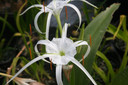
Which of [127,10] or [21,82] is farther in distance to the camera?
[127,10]

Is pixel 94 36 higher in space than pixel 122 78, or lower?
higher

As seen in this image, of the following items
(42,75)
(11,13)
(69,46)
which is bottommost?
(42,75)

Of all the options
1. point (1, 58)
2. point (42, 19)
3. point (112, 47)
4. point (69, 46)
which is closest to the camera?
point (69, 46)

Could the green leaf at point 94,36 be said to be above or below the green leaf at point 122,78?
above

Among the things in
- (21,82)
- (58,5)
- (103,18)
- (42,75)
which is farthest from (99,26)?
(42,75)

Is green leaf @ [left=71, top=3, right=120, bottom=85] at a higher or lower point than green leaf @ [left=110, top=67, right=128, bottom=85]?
higher

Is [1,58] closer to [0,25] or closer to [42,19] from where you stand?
[0,25]

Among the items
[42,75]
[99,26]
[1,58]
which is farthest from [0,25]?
[99,26]

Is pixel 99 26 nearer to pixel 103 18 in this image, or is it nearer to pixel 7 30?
pixel 103 18

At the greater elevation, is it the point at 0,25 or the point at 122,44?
the point at 0,25

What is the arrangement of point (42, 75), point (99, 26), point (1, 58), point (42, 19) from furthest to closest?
point (1, 58) → point (42, 75) → point (42, 19) → point (99, 26)
